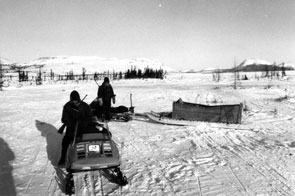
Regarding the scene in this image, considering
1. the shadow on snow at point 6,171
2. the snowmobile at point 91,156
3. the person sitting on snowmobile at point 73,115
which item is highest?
the person sitting on snowmobile at point 73,115

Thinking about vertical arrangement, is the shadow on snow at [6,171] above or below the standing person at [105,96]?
below

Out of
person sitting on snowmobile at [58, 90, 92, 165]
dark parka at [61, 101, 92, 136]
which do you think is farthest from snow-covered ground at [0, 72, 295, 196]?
dark parka at [61, 101, 92, 136]

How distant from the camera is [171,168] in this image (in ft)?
16.1

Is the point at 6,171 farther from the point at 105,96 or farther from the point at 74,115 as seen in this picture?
the point at 105,96

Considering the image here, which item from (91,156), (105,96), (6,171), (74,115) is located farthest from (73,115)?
(105,96)

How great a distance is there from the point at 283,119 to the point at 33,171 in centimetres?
883

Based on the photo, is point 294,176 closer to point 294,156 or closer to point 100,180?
point 294,156

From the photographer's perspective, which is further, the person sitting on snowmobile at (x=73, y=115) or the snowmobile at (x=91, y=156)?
the person sitting on snowmobile at (x=73, y=115)

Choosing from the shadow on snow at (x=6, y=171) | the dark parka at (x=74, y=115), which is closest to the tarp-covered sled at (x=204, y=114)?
the dark parka at (x=74, y=115)

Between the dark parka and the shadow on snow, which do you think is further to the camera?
the dark parka

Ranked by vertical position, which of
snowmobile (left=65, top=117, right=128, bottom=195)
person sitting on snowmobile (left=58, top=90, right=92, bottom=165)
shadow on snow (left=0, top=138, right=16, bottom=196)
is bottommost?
shadow on snow (left=0, top=138, right=16, bottom=196)

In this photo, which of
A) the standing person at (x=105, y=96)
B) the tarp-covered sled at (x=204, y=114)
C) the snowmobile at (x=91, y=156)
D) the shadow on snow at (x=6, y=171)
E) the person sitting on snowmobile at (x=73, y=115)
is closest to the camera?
the snowmobile at (x=91, y=156)

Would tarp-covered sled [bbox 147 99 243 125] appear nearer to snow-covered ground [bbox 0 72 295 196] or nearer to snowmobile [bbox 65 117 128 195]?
snow-covered ground [bbox 0 72 295 196]

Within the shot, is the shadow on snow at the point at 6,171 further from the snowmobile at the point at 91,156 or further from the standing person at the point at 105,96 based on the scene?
the standing person at the point at 105,96
